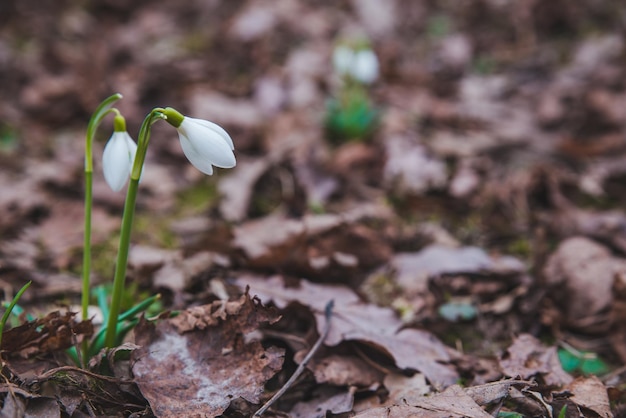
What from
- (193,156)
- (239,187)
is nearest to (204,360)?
(193,156)

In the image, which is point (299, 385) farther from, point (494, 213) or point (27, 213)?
point (27, 213)

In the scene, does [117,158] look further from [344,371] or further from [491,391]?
[491,391]

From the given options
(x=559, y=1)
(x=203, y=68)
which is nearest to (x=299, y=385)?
(x=203, y=68)

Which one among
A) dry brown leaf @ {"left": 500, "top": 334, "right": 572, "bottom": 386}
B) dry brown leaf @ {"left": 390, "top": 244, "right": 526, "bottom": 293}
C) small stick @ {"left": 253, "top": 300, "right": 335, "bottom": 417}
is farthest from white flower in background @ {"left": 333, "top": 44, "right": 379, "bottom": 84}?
dry brown leaf @ {"left": 500, "top": 334, "right": 572, "bottom": 386}

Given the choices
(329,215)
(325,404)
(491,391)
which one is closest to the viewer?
(491,391)

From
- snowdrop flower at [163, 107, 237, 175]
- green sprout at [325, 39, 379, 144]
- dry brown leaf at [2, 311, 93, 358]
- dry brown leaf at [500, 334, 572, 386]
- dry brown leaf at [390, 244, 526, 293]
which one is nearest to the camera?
snowdrop flower at [163, 107, 237, 175]

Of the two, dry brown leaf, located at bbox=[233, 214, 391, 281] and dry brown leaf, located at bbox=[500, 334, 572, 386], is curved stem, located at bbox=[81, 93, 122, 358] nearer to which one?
dry brown leaf, located at bbox=[233, 214, 391, 281]

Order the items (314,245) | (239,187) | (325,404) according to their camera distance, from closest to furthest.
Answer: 1. (325,404)
2. (314,245)
3. (239,187)
